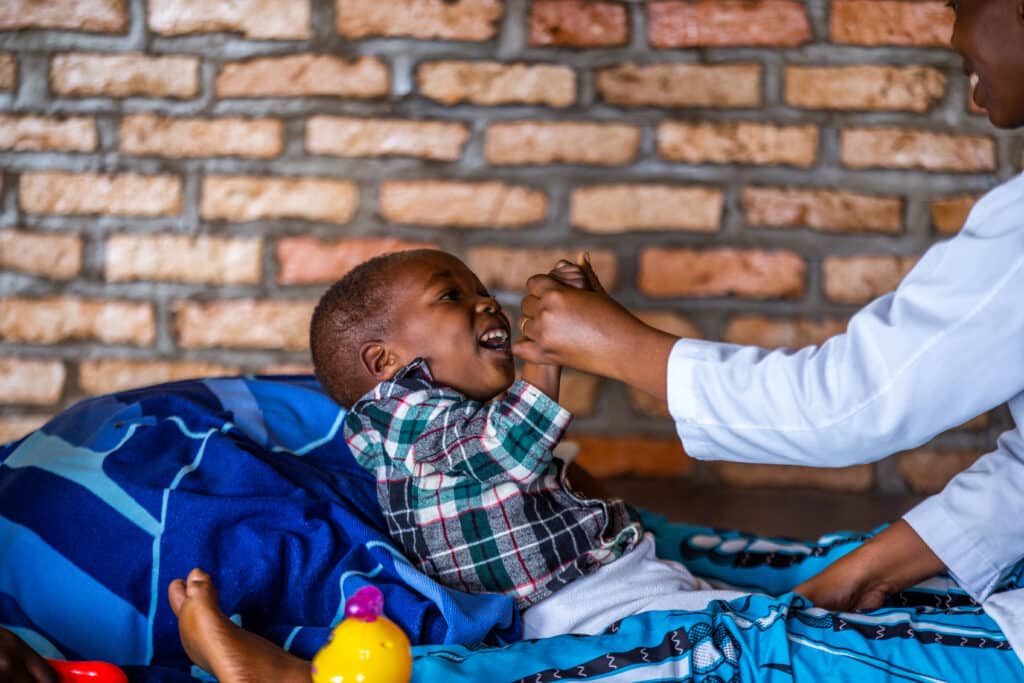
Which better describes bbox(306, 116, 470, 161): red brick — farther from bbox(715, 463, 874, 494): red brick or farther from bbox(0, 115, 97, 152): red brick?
bbox(715, 463, 874, 494): red brick

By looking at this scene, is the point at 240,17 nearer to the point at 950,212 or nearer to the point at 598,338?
the point at 598,338

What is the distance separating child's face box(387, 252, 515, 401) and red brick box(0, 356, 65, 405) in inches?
33.9

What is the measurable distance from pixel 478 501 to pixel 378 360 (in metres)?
0.24

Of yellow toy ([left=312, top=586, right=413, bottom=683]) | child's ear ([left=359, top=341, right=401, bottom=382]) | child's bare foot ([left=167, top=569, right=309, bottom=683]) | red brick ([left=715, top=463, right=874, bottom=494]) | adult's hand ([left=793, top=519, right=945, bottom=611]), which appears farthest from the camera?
red brick ([left=715, top=463, right=874, bottom=494])

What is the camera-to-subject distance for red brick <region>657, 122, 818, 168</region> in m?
1.73

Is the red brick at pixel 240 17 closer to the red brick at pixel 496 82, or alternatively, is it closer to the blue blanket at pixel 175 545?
the red brick at pixel 496 82

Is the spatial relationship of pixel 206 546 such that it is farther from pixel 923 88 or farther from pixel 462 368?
pixel 923 88

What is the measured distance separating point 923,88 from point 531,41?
2.26 ft

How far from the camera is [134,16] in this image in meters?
1.71

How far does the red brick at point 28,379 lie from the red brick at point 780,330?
1.20m

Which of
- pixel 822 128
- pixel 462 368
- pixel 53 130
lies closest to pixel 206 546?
pixel 462 368

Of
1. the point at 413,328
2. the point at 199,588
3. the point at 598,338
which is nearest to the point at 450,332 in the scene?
the point at 413,328

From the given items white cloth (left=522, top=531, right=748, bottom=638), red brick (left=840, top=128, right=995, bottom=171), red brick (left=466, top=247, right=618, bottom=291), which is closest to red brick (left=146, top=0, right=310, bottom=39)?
red brick (left=466, top=247, right=618, bottom=291)

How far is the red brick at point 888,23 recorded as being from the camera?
66.9 inches
